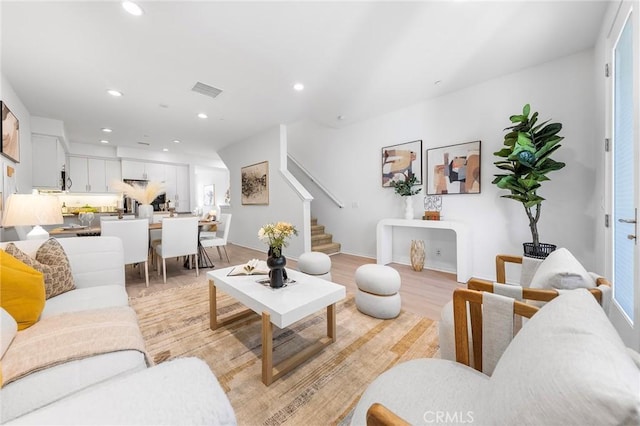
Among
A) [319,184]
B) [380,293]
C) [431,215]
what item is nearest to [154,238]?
[319,184]

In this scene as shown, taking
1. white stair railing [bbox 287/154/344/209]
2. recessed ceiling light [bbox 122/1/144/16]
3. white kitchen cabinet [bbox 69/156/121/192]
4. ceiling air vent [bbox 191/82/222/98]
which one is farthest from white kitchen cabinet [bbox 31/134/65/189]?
white stair railing [bbox 287/154/344/209]

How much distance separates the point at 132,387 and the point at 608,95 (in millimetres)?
3486

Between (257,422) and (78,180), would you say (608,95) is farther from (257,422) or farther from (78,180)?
(78,180)

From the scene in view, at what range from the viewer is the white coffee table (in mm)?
1419

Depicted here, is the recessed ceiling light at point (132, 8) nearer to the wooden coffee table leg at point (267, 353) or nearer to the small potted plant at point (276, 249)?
the small potted plant at point (276, 249)

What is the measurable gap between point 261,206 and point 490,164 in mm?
4169

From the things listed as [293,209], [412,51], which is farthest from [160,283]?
[412,51]

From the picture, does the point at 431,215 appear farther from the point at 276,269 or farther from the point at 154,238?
the point at 154,238

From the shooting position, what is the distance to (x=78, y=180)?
19.2 ft

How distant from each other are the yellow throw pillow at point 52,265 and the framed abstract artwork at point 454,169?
13.5 feet

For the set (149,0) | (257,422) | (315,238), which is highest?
(149,0)

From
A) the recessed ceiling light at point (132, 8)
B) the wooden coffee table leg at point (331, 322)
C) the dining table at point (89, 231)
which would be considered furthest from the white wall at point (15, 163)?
the wooden coffee table leg at point (331, 322)

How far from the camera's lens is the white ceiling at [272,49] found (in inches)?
77.8

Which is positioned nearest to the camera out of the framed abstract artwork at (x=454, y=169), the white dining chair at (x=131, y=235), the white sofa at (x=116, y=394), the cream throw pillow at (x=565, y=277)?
the white sofa at (x=116, y=394)
